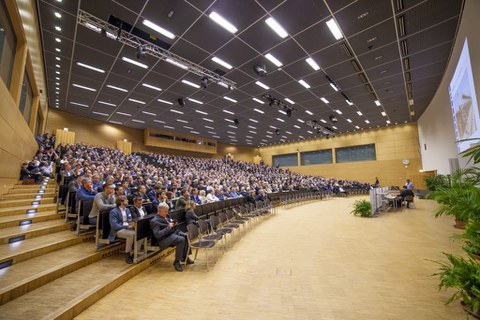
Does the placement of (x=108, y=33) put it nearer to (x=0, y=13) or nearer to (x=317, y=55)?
(x=0, y=13)

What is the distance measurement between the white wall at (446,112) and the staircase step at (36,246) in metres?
8.48

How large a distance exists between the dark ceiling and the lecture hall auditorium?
0.05 m

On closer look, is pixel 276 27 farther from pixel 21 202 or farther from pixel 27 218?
pixel 21 202

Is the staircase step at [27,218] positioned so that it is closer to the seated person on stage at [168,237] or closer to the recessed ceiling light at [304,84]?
the seated person on stage at [168,237]

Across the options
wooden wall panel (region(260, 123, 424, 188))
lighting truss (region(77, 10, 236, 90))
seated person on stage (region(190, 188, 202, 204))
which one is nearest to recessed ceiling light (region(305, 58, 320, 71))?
lighting truss (region(77, 10, 236, 90))

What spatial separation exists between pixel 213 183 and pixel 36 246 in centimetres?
638

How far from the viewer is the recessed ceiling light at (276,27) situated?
17.2 ft

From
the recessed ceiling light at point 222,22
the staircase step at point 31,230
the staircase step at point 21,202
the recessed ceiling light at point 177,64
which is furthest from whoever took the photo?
the recessed ceiling light at point 177,64

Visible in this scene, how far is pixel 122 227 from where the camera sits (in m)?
3.36

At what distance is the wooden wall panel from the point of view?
15.9 metres

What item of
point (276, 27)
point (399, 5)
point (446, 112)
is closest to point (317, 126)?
point (446, 112)

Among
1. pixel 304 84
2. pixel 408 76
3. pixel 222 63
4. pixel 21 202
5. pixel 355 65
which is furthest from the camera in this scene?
pixel 304 84

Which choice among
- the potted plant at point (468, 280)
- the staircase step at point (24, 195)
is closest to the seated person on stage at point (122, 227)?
the staircase step at point (24, 195)

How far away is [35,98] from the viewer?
837 centimetres
